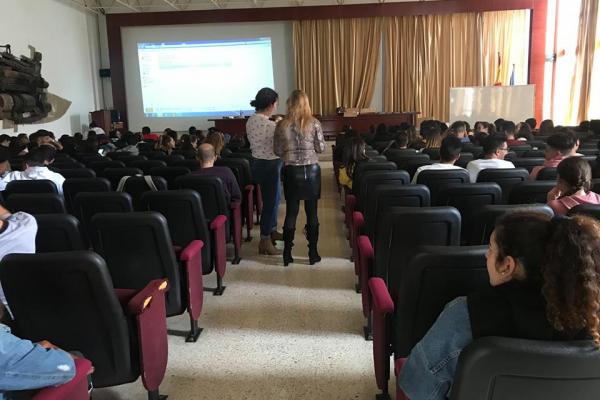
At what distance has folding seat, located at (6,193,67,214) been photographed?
320cm

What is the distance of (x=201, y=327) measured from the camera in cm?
294

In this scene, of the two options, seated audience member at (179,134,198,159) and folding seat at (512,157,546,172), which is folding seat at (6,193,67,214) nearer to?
seated audience member at (179,134,198,159)

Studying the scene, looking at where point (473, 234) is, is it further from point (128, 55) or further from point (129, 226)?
point (128, 55)

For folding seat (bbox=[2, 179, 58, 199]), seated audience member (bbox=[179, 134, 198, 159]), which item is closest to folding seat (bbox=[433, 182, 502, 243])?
folding seat (bbox=[2, 179, 58, 199])

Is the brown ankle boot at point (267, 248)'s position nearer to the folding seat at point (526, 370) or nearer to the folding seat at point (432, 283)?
the folding seat at point (432, 283)

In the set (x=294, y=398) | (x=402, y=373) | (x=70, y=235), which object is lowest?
(x=294, y=398)

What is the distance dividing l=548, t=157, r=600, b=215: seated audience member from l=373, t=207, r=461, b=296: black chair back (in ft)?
2.18

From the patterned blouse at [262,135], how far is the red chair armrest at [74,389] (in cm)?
305

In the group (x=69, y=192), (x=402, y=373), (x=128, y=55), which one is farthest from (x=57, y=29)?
(x=402, y=373)

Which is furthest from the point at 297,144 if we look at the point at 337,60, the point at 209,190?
the point at 337,60

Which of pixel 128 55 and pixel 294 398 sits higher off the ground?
pixel 128 55

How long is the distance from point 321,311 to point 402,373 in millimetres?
1806

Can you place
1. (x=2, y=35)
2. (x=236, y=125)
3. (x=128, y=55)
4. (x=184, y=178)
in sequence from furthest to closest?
1. (x=128, y=55)
2. (x=236, y=125)
3. (x=2, y=35)
4. (x=184, y=178)

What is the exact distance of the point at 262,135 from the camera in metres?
4.38
